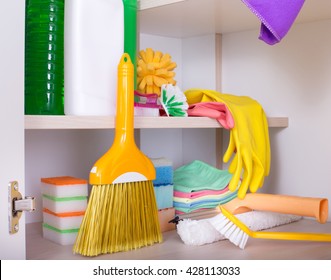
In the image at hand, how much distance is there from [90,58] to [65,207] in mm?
280

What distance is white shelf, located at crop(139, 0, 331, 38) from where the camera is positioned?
3.72 ft

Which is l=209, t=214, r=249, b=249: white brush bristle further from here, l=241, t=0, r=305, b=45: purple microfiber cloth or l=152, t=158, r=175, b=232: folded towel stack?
l=241, t=0, r=305, b=45: purple microfiber cloth

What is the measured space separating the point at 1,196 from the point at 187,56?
33.6 inches

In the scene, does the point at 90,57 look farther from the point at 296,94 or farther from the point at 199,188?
the point at 296,94

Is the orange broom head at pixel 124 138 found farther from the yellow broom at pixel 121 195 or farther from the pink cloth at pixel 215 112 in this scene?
the pink cloth at pixel 215 112

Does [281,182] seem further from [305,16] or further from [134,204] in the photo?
[134,204]

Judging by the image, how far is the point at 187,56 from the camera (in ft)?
5.03

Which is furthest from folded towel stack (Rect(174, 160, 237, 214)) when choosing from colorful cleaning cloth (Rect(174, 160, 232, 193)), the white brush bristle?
the white brush bristle

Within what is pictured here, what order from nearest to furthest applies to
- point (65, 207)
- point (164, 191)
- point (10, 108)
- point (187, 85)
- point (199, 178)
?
point (10, 108)
point (65, 207)
point (164, 191)
point (199, 178)
point (187, 85)

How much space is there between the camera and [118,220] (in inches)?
38.8

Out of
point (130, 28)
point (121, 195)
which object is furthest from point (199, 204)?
point (130, 28)
